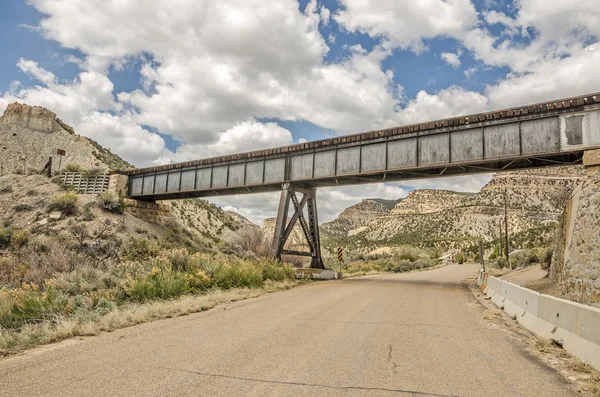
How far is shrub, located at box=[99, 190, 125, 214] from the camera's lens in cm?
3928

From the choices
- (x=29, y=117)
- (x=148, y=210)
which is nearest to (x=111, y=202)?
(x=148, y=210)

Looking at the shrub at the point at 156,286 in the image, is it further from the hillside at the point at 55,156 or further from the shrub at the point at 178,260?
the hillside at the point at 55,156

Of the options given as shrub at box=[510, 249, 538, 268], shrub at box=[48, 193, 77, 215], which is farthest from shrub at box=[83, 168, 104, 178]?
shrub at box=[510, 249, 538, 268]

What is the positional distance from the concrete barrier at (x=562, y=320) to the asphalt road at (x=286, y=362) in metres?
0.59

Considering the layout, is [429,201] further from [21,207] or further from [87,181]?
[21,207]

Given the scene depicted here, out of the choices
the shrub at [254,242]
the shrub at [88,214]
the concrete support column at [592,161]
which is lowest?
the shrub at [254,242]

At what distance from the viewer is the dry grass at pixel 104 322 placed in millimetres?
6577

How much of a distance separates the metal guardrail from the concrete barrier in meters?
40.9

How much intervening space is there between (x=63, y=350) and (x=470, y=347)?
628 cm

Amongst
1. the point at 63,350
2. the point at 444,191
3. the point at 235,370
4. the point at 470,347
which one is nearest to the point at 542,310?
the point at 470,347

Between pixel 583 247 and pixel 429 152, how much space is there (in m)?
11.7

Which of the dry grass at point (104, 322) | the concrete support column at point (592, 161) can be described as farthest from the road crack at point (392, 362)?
the concrete support column at point (592, 161)

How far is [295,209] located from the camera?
27.6 meters

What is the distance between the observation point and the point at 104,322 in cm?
785
